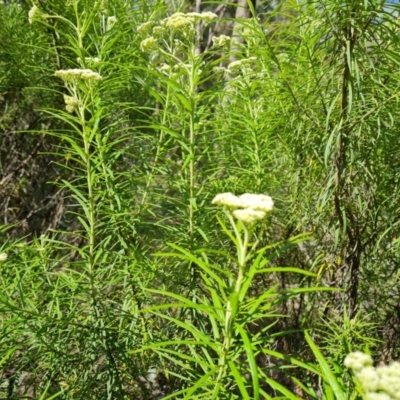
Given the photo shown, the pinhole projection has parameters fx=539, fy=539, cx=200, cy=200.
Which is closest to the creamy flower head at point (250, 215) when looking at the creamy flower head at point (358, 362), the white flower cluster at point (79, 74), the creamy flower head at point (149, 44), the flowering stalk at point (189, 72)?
the creamy flower head at point (358, 362)

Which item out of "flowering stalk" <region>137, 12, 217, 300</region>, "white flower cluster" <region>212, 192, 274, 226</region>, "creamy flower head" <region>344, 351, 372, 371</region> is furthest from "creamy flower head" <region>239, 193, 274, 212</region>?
"flowering stalk" <region>137, 12, 217, 300</region>

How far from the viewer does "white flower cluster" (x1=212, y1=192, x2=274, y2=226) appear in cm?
85

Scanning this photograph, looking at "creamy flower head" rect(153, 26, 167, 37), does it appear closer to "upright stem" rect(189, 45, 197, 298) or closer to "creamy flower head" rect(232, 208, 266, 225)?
"upright stem" rect(189, 45, 197, 298)

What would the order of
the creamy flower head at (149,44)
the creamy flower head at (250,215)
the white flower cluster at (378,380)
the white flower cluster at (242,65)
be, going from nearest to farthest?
the white flower cluster at (378,380), the creamy flower head at (250,215), the creamy flower head at (149,44), the white flower cluster at (242,65)

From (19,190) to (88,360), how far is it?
168cm

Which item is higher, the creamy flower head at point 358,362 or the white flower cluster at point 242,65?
the white flower cluster at point 242,65

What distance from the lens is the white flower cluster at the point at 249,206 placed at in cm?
85

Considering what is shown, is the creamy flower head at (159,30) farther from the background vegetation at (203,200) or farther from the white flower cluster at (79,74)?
the white flower cluster at (79,74)

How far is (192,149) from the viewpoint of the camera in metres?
1.50

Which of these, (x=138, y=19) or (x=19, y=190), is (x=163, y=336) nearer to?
(x=138, y=19)

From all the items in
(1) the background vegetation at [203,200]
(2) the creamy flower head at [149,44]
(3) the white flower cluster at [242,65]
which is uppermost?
(2) the creamy flower head at [149,44]

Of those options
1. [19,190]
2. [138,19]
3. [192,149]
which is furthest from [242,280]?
[19,190]

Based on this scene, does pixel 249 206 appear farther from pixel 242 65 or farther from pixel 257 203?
pixel 242 65

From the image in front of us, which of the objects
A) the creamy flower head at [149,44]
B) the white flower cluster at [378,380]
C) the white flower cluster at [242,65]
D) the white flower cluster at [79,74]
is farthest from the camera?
the white flower cluster at [242,65]
